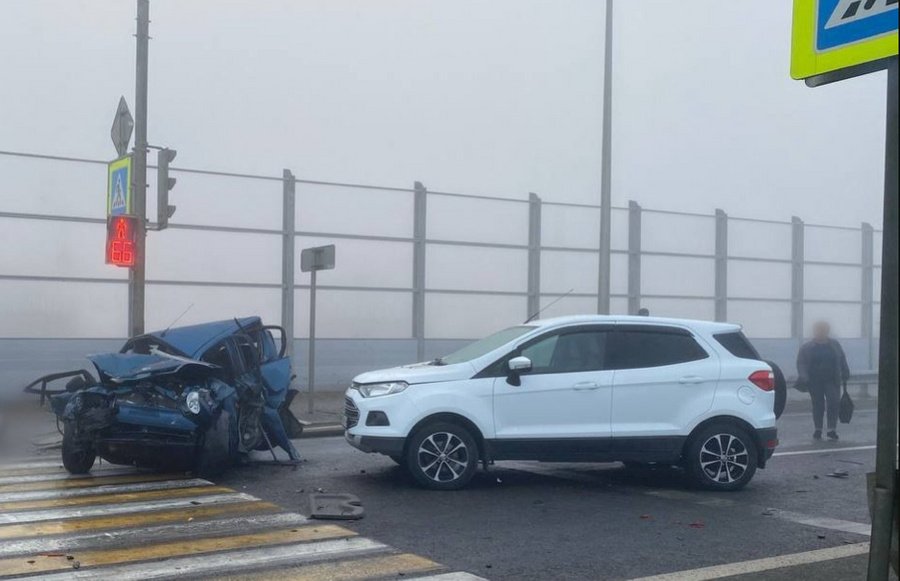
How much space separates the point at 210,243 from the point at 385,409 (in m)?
11.2

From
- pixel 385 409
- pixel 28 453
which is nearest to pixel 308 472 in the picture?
pixel 385 409

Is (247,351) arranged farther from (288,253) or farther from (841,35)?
(841,35)

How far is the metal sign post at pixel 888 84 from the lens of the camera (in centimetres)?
391

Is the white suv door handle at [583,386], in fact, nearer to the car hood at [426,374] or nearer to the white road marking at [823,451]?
the car hood at [426,374]

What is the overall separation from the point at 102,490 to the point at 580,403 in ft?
16.0

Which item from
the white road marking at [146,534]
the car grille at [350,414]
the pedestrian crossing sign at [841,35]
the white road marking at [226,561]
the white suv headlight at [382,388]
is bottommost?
the white road marking at [146,534]

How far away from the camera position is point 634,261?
25750 mm

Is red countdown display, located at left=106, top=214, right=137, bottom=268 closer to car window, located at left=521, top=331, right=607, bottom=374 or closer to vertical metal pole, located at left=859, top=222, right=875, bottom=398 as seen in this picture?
car window, located at left=521, top=331, right=607, bottom=374

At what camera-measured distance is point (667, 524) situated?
30.4 feet

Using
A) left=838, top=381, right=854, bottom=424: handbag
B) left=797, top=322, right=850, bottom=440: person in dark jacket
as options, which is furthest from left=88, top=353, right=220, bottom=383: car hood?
left=838, top=381, right=854, bottom=424: handbag

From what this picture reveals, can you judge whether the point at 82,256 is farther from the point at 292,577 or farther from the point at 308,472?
the point at 292,577

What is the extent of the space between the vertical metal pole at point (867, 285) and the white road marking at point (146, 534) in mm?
23334

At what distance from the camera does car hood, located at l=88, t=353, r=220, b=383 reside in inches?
444

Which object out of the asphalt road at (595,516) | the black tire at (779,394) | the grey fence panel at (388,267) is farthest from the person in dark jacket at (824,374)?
the grey fence panel at (388,267)
